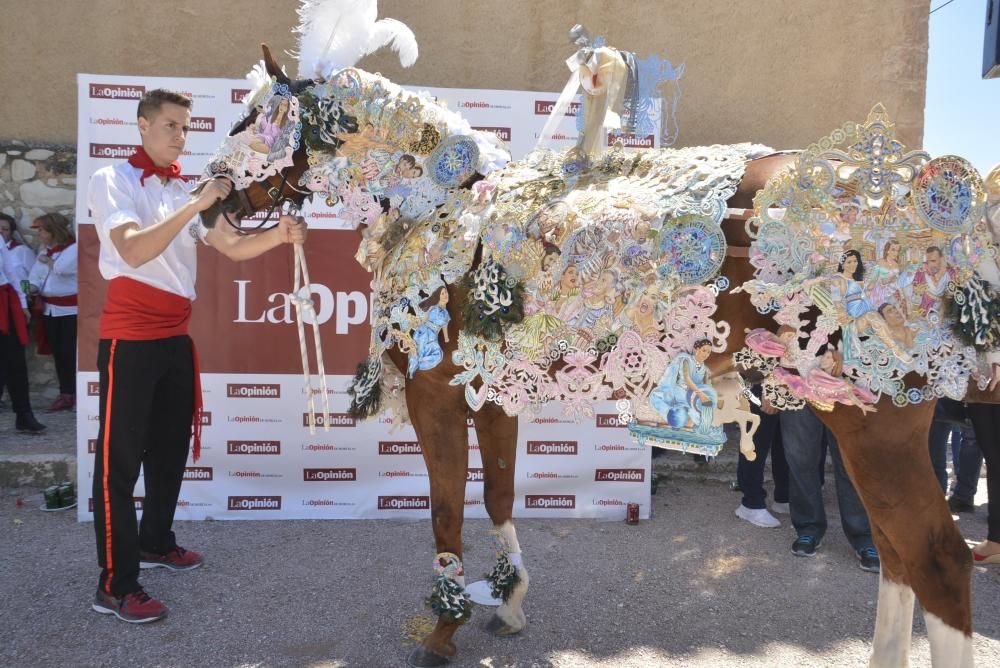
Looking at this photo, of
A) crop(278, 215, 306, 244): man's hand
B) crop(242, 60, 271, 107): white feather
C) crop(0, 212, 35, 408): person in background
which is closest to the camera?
crop(242, 60, 271, 107): white feather

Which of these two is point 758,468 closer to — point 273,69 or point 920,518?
point 920,518

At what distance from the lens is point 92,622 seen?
134 inches

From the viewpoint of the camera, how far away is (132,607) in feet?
11.2

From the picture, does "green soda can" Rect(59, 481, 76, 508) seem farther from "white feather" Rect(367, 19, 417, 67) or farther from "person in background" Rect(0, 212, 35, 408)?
"white feather" Rect(367, 19, 417, 67)

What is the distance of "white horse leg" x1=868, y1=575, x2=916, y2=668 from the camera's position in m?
2.76

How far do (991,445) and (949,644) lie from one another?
2.41 metres

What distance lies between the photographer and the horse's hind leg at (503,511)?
3289 mm

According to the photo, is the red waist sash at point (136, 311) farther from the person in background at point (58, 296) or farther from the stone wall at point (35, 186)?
the stone wall at point (35, 186)

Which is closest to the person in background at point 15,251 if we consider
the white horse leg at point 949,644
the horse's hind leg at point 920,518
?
the horse's hind leg at point 920,518

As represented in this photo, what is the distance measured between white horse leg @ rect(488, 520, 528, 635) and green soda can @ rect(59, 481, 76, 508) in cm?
333

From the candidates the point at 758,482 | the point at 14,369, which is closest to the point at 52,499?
the point at 14,369

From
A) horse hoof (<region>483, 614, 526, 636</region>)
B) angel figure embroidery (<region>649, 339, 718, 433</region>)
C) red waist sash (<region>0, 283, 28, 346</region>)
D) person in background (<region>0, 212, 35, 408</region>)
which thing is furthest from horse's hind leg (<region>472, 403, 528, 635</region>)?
person in background (<region>0, 212, 35, 408</region>)

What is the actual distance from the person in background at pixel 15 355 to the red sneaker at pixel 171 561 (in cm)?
294

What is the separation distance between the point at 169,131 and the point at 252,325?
166cm
